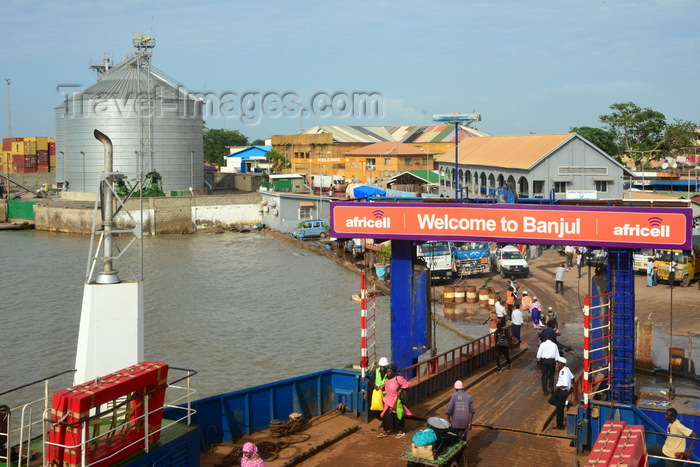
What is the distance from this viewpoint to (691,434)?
423 inches

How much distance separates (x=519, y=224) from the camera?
13.2 m

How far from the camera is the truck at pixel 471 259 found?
113 ft

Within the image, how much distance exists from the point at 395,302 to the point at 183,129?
60.9 m

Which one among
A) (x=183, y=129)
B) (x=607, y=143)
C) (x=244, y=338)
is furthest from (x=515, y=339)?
(x=607, y=143)

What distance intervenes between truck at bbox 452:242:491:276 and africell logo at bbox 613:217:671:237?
22.0 meters

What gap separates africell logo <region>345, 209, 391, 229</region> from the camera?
14.2 m

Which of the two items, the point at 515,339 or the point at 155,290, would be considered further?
the point at 155,290

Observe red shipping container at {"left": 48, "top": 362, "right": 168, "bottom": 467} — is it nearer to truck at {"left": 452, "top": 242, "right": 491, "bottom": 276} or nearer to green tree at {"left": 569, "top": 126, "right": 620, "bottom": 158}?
truck at {"left": 452, "top": 242, "right": 491, "bottom": 276}

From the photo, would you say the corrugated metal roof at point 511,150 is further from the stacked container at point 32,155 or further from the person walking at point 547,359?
the stacked container at point 32,155

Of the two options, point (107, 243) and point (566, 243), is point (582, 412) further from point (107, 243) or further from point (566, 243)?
point (107, 243)

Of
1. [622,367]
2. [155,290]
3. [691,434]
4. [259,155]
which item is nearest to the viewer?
[691,434]

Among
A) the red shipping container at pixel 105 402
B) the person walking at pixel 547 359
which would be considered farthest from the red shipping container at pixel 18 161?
the red shipping container at pixel 105 402

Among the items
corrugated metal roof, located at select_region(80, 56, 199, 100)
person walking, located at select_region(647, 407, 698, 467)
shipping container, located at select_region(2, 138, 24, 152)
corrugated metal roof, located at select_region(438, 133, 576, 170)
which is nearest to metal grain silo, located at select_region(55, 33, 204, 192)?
corrugated metal roof, located at select_region(80, 56, 199, 100)

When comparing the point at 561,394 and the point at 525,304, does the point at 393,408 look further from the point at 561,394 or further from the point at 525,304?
the point at 525,304
